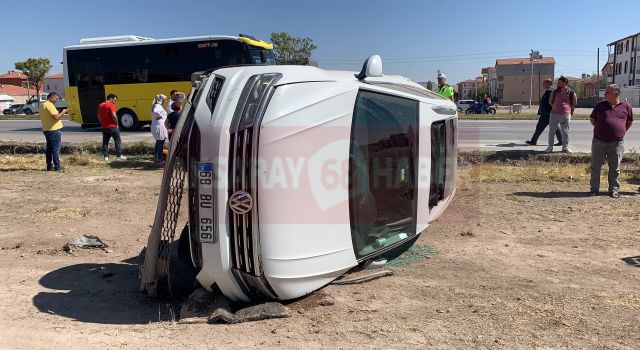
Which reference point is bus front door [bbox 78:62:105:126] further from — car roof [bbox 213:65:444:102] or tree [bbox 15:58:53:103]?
tree [bbox 15:58:53:103]

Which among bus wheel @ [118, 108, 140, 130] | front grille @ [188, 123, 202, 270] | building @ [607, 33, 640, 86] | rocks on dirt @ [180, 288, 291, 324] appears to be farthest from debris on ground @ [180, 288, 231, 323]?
building @ [607, 33, 640, 86]

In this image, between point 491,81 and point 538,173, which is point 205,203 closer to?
point 538,173

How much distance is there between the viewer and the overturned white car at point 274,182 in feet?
10.4

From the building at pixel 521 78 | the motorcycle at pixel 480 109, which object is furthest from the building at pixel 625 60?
the motorcycle at pixel 480 109

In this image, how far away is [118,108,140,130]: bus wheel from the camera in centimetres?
2050

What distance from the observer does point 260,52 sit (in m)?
19.6

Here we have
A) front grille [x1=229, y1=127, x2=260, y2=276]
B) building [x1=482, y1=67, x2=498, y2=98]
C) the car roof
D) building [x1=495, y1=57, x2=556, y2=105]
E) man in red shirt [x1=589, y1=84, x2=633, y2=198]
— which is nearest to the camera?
front grille [x1=229, y1=127, x2=260, y2=276]

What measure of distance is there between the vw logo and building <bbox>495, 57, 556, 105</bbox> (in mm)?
96919

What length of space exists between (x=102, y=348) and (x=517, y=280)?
10.4ft

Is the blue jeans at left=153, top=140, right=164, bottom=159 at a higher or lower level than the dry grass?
higher

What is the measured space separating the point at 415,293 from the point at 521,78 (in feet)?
336

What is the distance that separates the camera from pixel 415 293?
3.97m

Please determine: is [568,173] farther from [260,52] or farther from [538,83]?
[538,83]

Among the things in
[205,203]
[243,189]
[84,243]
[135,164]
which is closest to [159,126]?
[135,164]
